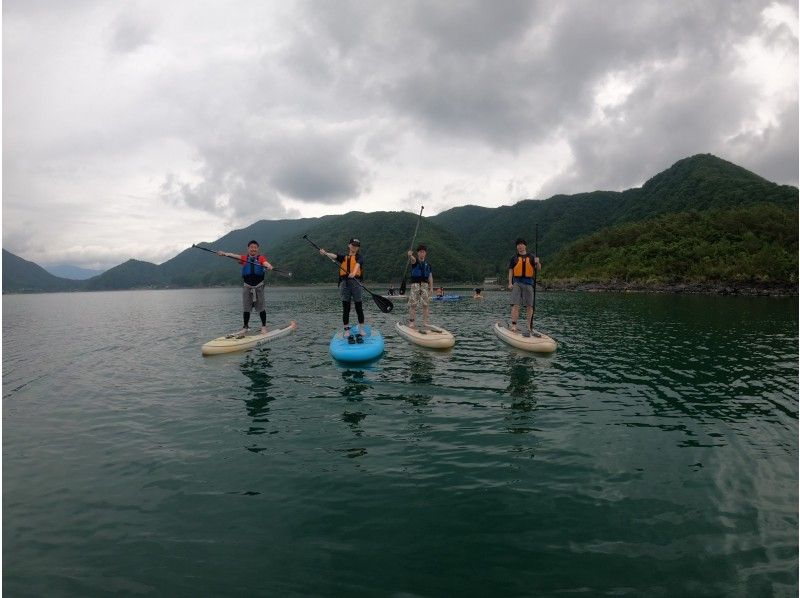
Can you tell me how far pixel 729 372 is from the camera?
45.5 feet

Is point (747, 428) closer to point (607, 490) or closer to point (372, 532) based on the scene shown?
point (607, 490)

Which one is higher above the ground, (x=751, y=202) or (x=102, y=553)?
(x=751, y=202)

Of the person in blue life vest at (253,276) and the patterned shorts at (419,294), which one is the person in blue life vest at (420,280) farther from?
the person in blue life vest at (253,276)

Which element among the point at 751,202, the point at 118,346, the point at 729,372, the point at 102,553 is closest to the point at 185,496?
the point at 102,553

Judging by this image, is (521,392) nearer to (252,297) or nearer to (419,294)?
(419,294)

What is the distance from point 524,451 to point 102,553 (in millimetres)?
6868

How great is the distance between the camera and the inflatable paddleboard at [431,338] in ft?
58.1

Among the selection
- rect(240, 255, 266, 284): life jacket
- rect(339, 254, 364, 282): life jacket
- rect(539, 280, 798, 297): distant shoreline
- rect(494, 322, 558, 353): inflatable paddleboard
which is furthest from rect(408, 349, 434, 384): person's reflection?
rect(539, 280, 798, 297): distant shoreline

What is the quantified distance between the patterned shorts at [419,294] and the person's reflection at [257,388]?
7.41 meters

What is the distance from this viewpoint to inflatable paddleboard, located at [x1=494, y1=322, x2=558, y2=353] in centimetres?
1691

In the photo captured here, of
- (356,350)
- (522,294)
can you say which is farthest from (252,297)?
(522,294)

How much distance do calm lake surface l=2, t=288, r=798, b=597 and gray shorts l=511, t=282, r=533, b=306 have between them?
17.3 feet

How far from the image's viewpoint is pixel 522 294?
1894 cm

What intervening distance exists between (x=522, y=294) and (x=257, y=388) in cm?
1233
